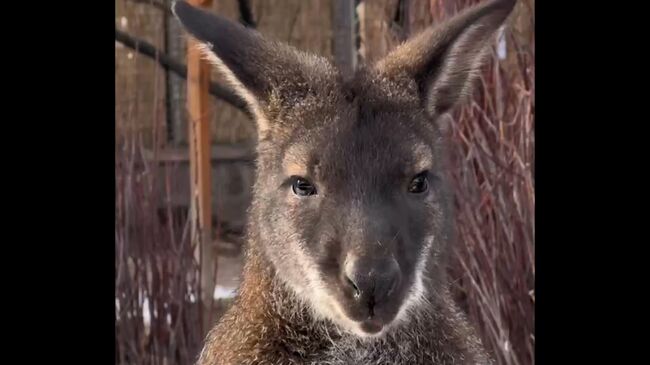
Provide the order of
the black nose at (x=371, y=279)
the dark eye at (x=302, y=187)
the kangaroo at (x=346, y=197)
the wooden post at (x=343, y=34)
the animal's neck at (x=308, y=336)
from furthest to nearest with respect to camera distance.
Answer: the wooden post at (x=343, y=34), the animal's neck at (x=308, y=336), the dark eye at (x=302, y=187), the kangaroo at (x=346, y=197), the black nose at (x=371, y=279)

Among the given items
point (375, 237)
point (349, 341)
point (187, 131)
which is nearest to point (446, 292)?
point (349, 341)

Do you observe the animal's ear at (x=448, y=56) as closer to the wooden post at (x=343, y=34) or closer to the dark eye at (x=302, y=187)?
the wooden post at (x=343, y=34)

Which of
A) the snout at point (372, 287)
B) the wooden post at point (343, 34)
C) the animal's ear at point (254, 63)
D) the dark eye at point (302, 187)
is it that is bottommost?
the snout at point (372, 287)

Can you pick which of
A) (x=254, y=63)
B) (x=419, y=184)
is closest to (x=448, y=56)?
(x=419, y=184)

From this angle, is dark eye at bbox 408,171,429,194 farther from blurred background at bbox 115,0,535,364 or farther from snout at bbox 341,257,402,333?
blurred background at bbox 115,0,535,364

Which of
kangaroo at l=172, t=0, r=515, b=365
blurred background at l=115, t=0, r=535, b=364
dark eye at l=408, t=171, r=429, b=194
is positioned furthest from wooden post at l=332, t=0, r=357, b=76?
dark eye at l=408, t=171, r=429, b=194

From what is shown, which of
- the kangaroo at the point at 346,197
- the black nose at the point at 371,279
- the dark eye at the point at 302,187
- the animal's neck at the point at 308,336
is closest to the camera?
the black nose at the point at 371,279

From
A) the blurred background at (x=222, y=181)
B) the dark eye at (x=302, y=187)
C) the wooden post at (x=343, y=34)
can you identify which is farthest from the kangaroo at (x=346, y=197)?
the blurred background at (x=222, y=181)

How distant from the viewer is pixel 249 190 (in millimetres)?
2695

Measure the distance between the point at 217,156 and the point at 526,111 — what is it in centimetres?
112

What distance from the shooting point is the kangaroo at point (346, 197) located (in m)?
2.09

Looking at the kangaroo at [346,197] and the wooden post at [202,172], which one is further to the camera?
the wooden post at [202,172]

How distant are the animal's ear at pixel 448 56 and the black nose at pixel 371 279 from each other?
2.07ft

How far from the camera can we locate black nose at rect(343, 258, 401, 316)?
1966mm
